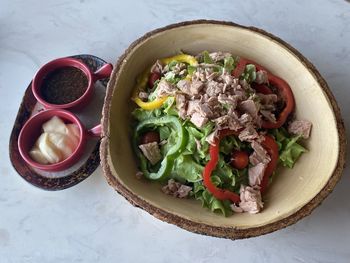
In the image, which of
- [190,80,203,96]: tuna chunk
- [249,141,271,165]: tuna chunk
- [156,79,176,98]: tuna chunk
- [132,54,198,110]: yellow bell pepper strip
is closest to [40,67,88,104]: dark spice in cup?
[132,54,198,110]: yellow bell pepper strip

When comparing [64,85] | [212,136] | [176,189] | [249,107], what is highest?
[249,107]

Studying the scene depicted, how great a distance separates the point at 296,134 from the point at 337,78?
1.48ft

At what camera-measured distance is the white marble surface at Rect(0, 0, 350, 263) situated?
1693 millimetres

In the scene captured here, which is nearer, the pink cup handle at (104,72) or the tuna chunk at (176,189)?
the tuna chunk at (176,189)

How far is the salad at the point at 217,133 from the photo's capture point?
158 cm

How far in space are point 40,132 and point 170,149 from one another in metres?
0.58

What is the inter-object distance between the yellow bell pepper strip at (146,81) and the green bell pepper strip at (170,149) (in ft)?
0.16

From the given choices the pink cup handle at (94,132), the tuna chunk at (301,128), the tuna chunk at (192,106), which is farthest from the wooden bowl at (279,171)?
the tuna chunk at (192,106)

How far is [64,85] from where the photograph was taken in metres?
1.98

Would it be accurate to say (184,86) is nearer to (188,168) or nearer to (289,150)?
(188,168)

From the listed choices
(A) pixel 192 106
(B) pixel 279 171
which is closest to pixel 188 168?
(A) pixel 192 106

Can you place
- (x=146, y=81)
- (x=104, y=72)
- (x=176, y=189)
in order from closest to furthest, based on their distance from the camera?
(x=176, y=189) → (x=146, y=81) → (x=104, y=72)

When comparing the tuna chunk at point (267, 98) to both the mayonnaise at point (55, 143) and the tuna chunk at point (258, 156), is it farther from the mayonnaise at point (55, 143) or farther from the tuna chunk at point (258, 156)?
the mayonnaise at point (55, 143)

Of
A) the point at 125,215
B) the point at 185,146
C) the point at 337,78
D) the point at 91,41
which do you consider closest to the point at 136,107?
the point at 185,146
